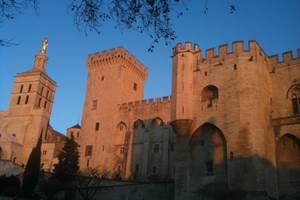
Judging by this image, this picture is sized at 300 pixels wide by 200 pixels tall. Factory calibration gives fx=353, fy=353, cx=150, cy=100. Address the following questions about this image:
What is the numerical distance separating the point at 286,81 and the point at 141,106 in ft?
55.2

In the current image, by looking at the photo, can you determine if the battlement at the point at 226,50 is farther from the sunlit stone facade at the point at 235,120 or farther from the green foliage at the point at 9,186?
the green foliage at the point at 9,186

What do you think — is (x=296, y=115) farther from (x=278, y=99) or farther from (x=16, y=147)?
(x=16, y=147)

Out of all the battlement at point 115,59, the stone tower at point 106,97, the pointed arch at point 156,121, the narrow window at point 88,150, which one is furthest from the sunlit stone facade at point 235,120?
the narrow window at point 88,150

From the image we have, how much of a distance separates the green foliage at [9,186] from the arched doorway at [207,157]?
1339cm

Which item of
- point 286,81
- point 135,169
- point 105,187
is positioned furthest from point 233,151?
point 135,169

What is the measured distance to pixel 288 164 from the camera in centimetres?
2456

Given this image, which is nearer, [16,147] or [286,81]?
[286,81]

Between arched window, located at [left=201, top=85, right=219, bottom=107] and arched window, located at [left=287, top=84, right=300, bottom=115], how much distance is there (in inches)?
217

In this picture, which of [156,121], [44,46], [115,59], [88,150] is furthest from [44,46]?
[156,121]

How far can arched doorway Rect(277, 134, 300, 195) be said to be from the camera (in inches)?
940

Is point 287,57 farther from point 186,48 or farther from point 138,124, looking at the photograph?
point 138,124

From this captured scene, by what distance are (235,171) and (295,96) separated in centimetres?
797

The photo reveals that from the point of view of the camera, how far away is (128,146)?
38.3 meters

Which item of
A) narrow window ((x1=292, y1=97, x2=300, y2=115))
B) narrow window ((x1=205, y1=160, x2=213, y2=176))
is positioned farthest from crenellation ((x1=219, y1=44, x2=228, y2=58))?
narrow window ((x1=205, y1=160, x2=213, y2=176))
